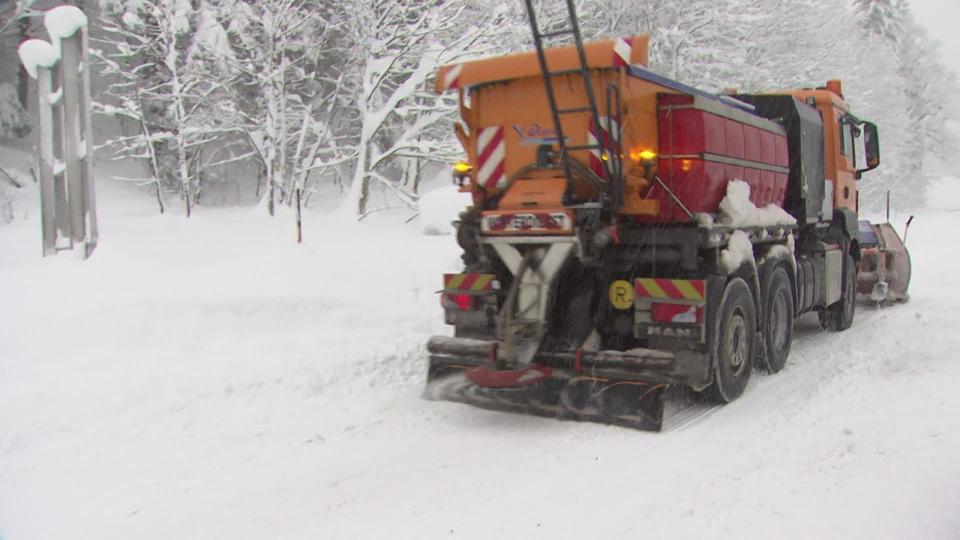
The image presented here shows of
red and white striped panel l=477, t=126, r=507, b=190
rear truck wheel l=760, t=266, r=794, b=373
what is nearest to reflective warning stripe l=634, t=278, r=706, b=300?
red and white striped panel l=477, t=126, r=507, b=190

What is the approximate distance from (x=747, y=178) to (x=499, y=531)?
442 cm

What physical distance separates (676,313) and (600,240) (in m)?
0.79

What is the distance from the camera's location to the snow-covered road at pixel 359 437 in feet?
13.3

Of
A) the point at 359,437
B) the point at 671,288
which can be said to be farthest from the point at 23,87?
the point at 671,288

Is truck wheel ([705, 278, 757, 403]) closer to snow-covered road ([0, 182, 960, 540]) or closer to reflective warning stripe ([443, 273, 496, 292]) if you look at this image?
snow-covered road ([0, 182, 960, 540])

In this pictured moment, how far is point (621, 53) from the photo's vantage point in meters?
Answer: 5.71

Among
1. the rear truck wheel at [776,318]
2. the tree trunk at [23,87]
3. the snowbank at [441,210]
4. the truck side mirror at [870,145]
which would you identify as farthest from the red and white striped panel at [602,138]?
the tree trunk at [23,87]

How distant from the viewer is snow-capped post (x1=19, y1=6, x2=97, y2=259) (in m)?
9.59

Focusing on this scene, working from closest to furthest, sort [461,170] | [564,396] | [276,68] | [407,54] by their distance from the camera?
[564,396], [461,170], [276,68], [407,54]

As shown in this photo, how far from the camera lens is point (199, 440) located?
5379mm

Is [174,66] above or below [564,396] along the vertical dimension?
above

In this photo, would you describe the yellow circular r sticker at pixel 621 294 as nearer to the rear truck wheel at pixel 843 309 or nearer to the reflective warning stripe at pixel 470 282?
the reflective warning stripe at pixel 470 282

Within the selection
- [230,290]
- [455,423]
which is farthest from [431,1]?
[455,423]

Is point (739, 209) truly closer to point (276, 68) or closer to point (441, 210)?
point (441, 210)
